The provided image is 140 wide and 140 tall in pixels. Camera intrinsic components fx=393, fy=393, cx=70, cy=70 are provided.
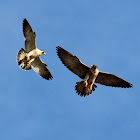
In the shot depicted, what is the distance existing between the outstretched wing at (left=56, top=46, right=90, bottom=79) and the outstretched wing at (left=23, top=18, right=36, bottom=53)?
78.2 inches

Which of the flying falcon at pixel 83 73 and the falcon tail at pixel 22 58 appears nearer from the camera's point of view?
the flying falcon at pixel 83 73

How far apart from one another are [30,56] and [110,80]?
438cm

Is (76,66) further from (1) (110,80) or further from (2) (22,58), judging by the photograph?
(2) (22,58)

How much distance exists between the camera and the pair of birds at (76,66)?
1845 cm

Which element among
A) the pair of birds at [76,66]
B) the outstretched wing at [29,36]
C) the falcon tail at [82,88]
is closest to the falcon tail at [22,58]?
the pair of birds at [76,66]

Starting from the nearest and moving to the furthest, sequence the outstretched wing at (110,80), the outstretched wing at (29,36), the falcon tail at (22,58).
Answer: the outstretched wing at (110,80), the outstretched wing at (29,36), the falcon tail at (22,58)

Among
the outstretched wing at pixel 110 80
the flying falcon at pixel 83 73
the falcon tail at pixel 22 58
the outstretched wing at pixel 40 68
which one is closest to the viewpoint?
the flying falcon at pixel 83 73

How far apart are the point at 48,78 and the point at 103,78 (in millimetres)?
4001

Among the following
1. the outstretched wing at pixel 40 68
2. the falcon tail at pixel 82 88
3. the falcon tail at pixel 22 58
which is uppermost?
the outstretched wing at pixel 40 68

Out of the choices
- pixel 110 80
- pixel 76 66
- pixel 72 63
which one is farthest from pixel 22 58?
pixel 110 80

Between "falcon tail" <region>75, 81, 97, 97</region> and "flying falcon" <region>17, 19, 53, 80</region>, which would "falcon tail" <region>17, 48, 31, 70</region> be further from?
"falcon tail" <region>75, 81, 97, 97</region>

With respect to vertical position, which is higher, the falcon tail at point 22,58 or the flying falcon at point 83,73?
the falcon tail at point 22,58

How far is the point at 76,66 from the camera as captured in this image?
61.3ft

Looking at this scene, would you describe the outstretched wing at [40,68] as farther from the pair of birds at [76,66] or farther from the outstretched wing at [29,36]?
the outstretched wing at [29,36]
